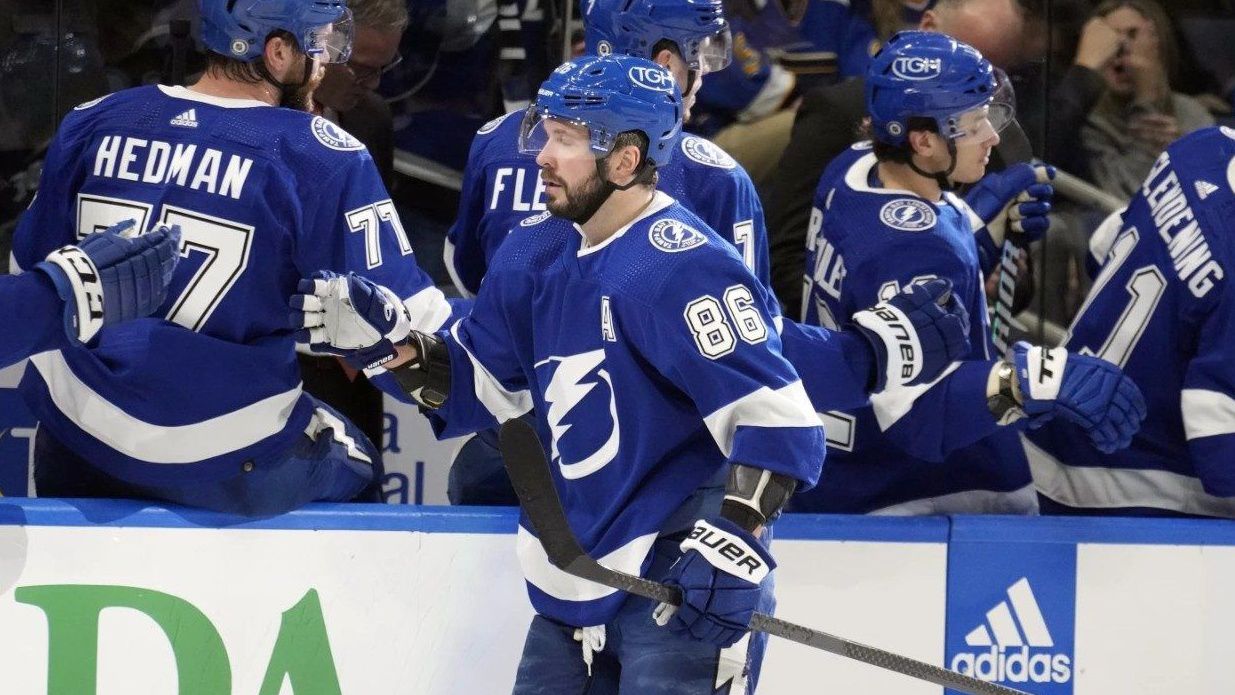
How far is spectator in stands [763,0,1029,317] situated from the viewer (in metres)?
4.76

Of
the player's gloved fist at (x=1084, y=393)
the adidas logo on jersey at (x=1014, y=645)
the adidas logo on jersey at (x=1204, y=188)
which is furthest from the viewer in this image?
the adidas logo on jersey at (x=1204, y=188)

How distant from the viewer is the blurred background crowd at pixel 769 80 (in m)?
4.66

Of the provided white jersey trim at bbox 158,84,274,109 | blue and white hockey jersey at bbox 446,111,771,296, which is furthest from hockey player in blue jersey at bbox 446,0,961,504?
white jersey trim at bbox 158,84,274,109

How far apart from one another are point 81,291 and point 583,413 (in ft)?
2.77

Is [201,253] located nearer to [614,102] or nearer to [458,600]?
[458,600]

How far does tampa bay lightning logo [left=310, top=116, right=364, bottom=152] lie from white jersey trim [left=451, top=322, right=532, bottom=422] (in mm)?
504

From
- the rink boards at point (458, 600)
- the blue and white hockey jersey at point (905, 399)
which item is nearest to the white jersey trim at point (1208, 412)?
the rink boards at point (458, 600)

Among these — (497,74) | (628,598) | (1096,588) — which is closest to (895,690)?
(1096,588)

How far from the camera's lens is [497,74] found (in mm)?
4914

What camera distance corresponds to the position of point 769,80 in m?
5.07

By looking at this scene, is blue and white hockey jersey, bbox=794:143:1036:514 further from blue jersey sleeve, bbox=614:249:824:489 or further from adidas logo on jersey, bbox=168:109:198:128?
adidas logo on jersey, bbox=168:109:198:128

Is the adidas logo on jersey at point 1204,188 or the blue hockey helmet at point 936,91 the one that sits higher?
the blue hockey helmet at point 936,91

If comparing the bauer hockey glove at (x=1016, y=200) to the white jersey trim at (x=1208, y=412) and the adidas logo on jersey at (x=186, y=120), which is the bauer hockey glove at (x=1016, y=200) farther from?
the adidas logo on jersey at (x=186, y=120)

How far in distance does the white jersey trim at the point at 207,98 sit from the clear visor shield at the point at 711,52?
2.93 feet
